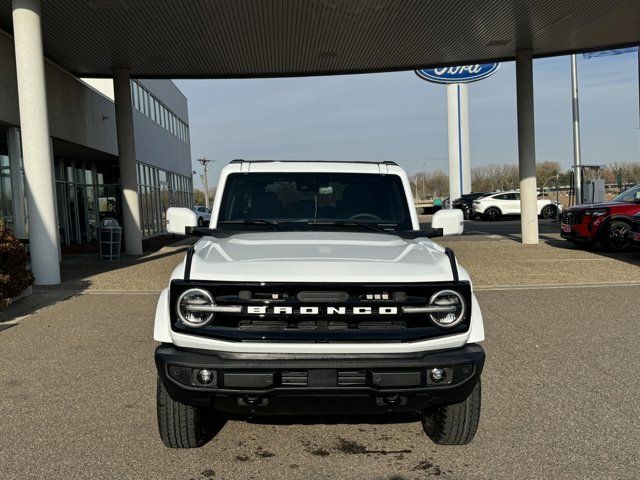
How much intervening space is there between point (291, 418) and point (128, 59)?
15.6 m

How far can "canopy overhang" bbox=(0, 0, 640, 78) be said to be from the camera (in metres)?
14.0

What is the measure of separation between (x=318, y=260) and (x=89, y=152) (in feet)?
64.4

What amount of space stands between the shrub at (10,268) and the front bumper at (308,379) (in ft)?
19.9

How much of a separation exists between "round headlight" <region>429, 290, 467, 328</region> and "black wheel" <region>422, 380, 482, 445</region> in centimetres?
53

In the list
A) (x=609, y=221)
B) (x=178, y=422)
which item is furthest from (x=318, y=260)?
(x=609, y=221)

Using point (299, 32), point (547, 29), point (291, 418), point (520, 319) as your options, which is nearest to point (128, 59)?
point (299, 32)

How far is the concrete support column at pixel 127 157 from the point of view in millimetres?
18250

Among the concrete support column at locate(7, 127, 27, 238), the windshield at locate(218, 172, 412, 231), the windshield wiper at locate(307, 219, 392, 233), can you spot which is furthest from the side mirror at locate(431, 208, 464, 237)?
the concrete support column at locate(7, 127, 27, 238)

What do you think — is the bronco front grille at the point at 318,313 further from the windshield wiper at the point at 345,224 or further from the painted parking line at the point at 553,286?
the painted parking line at the point at 553,286

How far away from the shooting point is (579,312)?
27.0 feet

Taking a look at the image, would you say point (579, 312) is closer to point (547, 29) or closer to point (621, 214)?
point (621, 214)

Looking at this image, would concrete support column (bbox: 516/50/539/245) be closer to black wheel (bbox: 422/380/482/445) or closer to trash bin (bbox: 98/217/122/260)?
trash bin (bbox: 98/217/122/260)

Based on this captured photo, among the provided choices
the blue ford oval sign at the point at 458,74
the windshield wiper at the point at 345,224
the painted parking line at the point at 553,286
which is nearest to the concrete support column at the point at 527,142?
the painted parking line at the point at 553,286

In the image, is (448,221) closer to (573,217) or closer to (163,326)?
(163,326)
